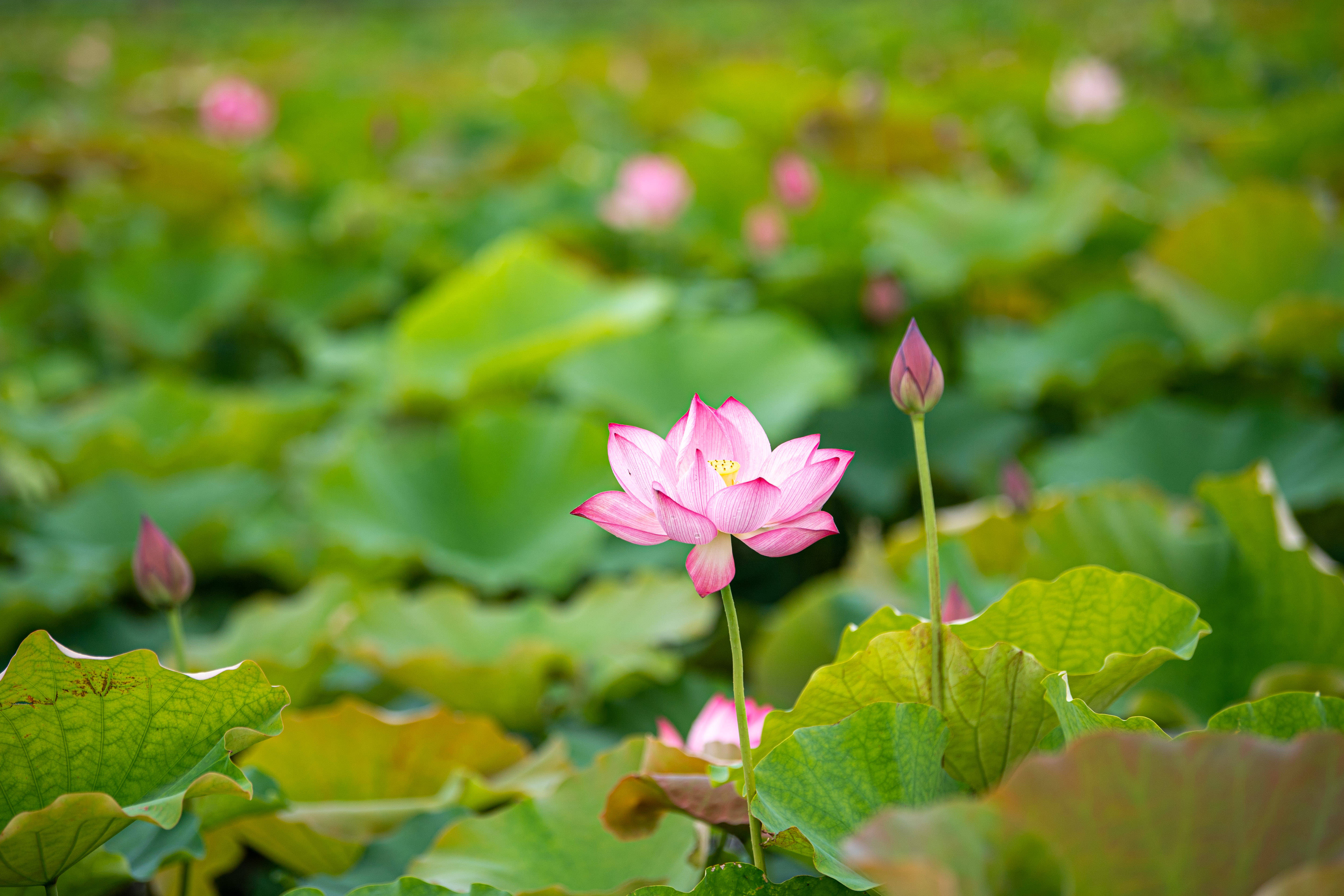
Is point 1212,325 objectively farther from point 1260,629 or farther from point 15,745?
point 15,745

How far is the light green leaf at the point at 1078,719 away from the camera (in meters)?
0.53

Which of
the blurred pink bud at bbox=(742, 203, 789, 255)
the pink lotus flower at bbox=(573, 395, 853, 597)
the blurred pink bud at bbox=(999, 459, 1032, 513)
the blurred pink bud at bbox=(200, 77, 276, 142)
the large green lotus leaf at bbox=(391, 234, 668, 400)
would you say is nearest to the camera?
the pink lotus flower at bbox=(573, 395, 853, 597)

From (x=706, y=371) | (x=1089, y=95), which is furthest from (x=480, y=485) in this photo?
(x=1089, y=95)

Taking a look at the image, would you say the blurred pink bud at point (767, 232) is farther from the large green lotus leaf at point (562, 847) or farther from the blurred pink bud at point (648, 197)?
the large green lotus leaf at point (562, 847)

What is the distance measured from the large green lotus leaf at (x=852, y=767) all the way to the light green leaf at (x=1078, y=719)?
0.06 meters

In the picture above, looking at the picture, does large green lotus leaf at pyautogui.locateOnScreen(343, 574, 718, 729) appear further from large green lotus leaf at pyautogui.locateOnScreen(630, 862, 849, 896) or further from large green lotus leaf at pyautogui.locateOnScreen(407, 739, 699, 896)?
large green lotus leaf at pyautogui.locateOnScreen(630, 862, 849, 896)

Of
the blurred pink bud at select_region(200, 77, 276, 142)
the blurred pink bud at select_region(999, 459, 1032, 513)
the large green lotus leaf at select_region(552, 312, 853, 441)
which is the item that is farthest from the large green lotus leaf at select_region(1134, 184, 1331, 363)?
the blurred pink bud at select_region(200, 77, 276, 142)

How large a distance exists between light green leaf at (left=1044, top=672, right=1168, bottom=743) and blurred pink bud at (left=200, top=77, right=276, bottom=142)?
2.70 m

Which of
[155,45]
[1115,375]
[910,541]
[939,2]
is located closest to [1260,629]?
[910,541]

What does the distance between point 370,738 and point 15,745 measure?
35 cm

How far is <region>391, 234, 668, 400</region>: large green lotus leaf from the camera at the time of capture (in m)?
1.74

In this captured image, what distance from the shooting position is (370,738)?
93 cm

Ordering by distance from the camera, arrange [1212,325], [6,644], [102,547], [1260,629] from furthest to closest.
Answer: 1. [1212,325]
2. [102,547]
3. [6,644]
4. [1260,629]

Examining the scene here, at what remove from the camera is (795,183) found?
2131 mm
